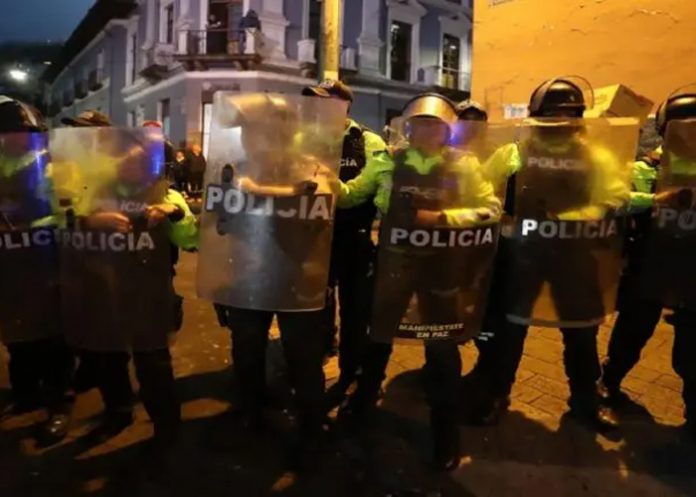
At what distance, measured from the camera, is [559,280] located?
3.21 meters

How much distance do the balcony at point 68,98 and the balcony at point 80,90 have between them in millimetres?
1100

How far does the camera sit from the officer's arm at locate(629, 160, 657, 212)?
3371 mm

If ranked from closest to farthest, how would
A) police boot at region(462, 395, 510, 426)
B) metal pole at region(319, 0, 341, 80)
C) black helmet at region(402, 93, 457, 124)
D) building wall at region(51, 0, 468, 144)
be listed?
black helmet at region(402, 93, 457, 124), police boot at region(462, 395, 510, 426), metal pole at region(319, 0, 341, 80), building wall at region(51, 0, 468, 144)

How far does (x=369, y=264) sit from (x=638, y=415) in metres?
1.87

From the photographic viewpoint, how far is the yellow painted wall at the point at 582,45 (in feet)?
21.6

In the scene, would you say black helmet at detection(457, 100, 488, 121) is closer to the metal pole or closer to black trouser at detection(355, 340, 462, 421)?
black trouser at detection(355, 340, 462, 421)

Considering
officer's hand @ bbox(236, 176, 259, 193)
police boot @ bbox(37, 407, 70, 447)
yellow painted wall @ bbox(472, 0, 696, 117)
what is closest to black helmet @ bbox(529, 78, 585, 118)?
officer's hand @ bbox(236, 176, 259, 193)

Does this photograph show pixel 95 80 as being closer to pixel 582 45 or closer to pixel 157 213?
pixel 582 45

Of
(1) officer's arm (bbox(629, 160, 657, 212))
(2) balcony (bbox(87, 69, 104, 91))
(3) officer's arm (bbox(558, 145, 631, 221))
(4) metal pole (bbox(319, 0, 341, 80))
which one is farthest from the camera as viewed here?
(2) balcony (bbox(87, 69, 104, 91))

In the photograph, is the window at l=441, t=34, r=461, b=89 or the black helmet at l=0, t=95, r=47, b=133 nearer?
the black helmet at l=0, t=95, r=47, b=133

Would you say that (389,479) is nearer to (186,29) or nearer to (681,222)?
(681,222)

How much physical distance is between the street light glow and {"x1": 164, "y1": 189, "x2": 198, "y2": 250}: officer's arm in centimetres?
4822

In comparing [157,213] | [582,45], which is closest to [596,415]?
[157,213]

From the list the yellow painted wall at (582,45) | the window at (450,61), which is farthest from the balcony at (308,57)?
the yellow painted wall at (582,45)
